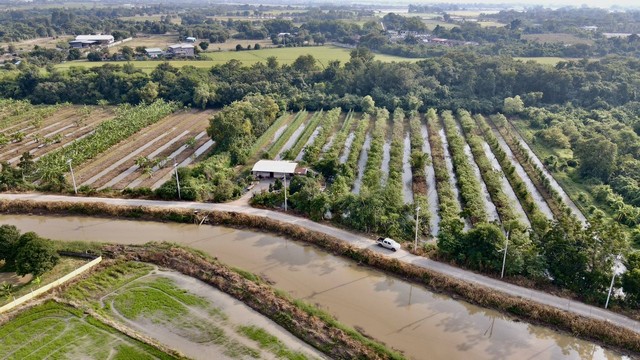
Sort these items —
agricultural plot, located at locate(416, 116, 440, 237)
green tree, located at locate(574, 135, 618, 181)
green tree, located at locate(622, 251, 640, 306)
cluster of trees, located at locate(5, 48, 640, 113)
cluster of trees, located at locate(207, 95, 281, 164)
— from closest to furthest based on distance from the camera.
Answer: green tree, located at locate(622, 251, 640, 306), agricultural plot, located at locate(416, 116, 440, 237), green tree, located at locate(574, 135, 618, 181), cluster of trees, located at locate(207, 95, 281, 164), cluster of trees, located at locate(5, 48, 640, 113)

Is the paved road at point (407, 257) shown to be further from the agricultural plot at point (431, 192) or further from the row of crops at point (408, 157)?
the agricultural plot at point (431, 192)

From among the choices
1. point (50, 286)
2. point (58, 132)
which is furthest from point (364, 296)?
point (58, 132)

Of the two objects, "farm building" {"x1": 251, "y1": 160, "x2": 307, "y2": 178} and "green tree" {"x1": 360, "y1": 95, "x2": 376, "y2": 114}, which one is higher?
"green tree" {"x1": 360, "y1": 95, "x2": 376, "y2": 114}

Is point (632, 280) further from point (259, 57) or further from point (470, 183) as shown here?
point (259, 57)

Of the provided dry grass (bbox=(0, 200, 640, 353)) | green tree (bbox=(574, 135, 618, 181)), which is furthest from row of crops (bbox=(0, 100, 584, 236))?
green tree (bbox=(574, 135, 618, 181))

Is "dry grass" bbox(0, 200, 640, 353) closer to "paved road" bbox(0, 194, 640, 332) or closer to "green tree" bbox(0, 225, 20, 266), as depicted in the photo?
"paved road" bbox(0, 194, 640, 332)
